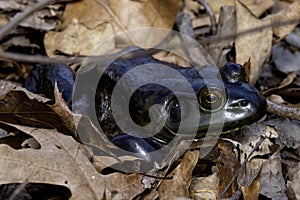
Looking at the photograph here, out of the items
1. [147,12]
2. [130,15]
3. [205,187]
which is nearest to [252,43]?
[147,12]

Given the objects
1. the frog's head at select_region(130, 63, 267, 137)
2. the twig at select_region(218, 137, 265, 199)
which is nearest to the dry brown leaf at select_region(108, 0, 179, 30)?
the frog's head at select_region(130, 63, 267, 137)

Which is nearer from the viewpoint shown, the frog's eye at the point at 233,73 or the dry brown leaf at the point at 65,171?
the dry brown leaf at the point at 65,171

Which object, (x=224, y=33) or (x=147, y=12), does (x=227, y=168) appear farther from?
(x=147, y=12)

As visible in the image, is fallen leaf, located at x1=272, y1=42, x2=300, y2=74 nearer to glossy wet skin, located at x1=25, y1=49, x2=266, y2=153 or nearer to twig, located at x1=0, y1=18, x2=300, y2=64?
twig, located at x1=0, y1=18, x2=300, y2=64

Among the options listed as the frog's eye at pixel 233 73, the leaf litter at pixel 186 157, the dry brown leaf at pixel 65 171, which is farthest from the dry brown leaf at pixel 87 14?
the dry brown leaf at pixel 65 171

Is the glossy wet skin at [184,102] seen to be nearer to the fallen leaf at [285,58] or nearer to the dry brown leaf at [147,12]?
the dry brown leaf at [147,12]

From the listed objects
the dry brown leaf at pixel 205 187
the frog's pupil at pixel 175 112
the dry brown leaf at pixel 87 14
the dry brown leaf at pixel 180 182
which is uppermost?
the dry brown leaf at pixel 87 14

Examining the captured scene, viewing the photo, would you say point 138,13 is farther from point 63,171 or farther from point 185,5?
point 63,171

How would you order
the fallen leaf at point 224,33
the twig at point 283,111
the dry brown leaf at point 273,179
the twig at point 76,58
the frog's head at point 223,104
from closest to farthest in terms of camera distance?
the twig at point 76,58
the dry brown leaf at point 273,179
the frog's head at point 223,104
the twig at point 283,111
the fallen leaf at point 224,33
